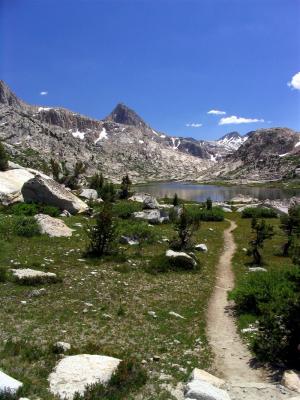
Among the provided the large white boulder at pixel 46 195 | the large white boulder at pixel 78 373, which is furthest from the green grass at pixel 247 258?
the large white boulder at pixel 46 195

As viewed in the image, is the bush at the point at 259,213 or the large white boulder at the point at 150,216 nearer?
the large white boulder at the point at 150,216

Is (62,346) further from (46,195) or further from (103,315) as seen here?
(46,195)

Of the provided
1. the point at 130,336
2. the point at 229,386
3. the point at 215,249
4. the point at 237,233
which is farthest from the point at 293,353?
the point at 237,233

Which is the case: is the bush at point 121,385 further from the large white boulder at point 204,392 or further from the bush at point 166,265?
the bush at point 166,265

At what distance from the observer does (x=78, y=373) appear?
12219 millimetres

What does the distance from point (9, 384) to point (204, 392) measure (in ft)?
17.2

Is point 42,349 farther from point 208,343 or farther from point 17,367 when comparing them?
point 208,343

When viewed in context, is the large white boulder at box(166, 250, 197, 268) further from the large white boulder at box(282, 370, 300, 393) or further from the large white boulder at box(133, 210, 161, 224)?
the large white boulder at box(133, 210, 161, 224)

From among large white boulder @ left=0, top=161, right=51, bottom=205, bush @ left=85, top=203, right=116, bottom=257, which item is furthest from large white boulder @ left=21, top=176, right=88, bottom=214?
bush @ left=85, top=203, right=116, bottom=257

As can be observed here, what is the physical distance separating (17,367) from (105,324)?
5073 millimetres

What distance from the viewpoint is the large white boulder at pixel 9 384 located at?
34.1ft

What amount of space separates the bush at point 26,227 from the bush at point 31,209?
28.3ft

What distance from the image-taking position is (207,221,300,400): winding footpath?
483 inches

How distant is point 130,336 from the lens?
16141mm
